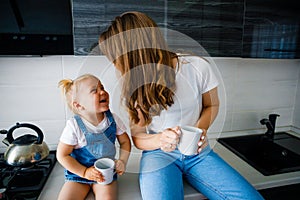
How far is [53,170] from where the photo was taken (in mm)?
1161

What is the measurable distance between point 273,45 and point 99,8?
85 cm

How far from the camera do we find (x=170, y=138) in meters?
0.88

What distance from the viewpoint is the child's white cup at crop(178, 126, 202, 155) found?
848 mm

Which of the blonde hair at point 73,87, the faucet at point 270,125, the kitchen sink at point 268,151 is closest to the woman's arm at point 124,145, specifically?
the blonde hair at point 73,87

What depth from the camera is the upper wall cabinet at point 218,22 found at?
3.21ft

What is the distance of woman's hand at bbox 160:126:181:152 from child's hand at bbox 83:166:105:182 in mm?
250

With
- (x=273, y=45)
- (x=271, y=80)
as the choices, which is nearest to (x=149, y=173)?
(x=273, y=45)

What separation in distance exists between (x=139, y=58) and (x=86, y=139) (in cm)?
37

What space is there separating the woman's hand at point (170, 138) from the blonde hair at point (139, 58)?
0.12 m

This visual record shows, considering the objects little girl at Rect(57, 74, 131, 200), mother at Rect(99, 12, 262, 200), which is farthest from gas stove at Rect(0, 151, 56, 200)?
mother at Rect(99, 12, 262, 200)

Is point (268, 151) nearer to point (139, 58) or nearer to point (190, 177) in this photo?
point (190, 177)

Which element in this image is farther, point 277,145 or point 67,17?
point 277,145

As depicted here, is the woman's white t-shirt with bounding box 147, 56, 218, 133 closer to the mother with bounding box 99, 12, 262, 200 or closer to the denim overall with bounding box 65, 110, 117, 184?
the mother with bounding box 99, 12, 262, 200

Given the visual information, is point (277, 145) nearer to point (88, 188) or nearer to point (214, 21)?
point (214, 21)
